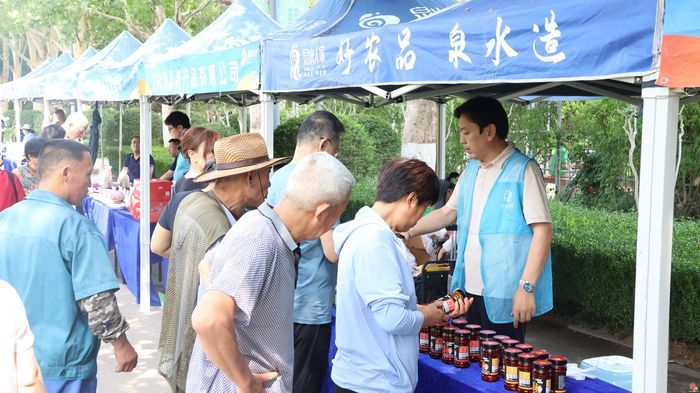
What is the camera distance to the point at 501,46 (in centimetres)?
304

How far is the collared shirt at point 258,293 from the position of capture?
6.88 ft

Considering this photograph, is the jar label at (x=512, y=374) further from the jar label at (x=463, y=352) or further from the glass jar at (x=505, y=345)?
the jar label at (x=463, y=352)

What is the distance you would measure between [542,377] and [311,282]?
1.23 metres

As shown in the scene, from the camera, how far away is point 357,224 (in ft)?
8.87

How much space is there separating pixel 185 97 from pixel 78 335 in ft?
19.3

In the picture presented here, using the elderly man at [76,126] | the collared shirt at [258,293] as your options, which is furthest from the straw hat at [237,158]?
the elderly man at [76,126]

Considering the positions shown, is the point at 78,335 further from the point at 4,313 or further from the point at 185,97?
the point at 185,97

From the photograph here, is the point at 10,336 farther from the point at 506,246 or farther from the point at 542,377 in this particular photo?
the point at 506,246

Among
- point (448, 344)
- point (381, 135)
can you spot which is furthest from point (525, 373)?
point (381, 135)

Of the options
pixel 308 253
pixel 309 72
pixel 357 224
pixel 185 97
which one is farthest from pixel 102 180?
pixel 357 224

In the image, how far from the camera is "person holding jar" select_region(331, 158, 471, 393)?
101 inches

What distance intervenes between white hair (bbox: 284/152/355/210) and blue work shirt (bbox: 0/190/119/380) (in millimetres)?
1210

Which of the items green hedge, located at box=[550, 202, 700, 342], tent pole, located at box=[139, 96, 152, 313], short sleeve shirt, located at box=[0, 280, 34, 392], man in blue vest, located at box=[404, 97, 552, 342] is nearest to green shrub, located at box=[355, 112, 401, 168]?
tent pole, located at box=[139, 96, 152, 313]

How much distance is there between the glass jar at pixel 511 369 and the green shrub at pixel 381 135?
58.2ft
